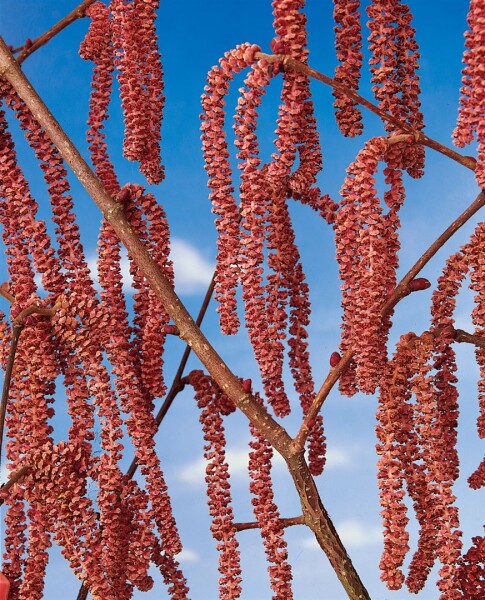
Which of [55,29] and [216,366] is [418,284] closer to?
[216,366]

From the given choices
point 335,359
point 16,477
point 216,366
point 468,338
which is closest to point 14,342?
point 16,477

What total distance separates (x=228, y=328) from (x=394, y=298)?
1.00 ft

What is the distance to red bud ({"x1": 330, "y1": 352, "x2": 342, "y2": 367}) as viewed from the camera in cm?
175

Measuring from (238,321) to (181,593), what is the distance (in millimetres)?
574

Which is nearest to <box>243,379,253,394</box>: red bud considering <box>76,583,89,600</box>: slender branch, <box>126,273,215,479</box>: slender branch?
<box>126,273,215,479</box>: slender branch

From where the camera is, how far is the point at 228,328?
1.67 meters

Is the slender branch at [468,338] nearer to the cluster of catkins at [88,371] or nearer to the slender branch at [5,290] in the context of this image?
Answer: the cluster of catkins at [88,371]

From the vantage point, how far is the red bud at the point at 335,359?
175 centimetres

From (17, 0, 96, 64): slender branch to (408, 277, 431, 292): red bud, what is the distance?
35.4 inches

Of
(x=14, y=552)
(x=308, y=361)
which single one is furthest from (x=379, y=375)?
(x=14, y=552)

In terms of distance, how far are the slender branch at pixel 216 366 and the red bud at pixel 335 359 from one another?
145 millimetres

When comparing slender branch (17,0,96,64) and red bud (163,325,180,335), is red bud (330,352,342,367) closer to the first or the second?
red bud (163,325,180,335)

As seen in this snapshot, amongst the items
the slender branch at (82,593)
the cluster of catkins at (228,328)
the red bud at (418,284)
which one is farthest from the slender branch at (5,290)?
the red bud at (418,284)

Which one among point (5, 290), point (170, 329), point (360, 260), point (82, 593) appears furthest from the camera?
point (82, 593)
